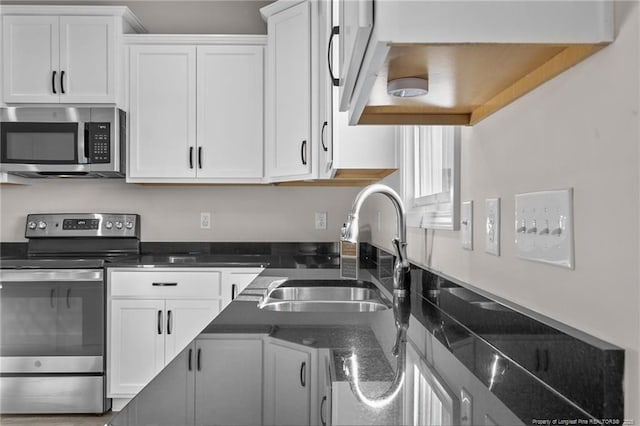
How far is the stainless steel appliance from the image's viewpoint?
2.78 meters

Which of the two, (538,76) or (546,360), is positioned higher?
(538,76)

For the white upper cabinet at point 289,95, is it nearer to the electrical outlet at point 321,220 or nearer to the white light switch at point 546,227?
the electrical outlet at point 321,220

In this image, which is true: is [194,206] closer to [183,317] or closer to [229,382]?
[183,317]

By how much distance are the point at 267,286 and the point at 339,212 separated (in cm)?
166

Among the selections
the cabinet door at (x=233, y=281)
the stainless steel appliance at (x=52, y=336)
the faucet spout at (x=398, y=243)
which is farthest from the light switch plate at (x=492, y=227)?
the stainless steel appliance at (x=52, y=336)

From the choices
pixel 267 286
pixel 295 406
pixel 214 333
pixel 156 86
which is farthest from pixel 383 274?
pixel 156 86

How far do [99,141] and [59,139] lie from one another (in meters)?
0.23

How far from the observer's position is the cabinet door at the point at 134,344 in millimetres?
2879

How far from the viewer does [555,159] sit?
0.76 metres

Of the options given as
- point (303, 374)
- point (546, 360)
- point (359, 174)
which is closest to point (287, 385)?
point (303, 374)

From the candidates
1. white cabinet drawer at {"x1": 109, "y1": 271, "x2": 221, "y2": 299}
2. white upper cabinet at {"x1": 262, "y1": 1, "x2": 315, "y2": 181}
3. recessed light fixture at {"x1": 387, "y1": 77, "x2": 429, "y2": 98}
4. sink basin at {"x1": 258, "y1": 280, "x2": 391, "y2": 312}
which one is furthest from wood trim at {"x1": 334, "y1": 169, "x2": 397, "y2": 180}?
recessed light fixture at {"x1": 387, "y1": 77, "x2": 429, "y2": 98}

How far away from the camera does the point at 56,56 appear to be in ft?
10.1

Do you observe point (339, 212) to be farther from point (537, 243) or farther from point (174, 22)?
point (537, 243)

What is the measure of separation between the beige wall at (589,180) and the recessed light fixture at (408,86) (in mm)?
176
